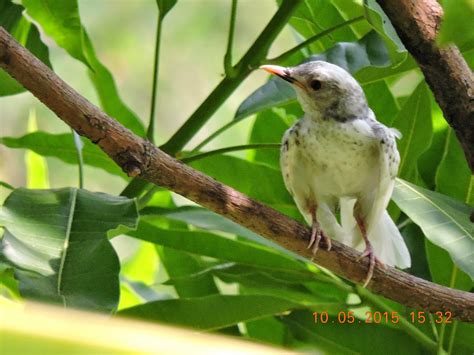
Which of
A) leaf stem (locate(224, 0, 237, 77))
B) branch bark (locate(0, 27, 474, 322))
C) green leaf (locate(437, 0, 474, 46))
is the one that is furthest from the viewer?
leaf stem (locate(224, 0, 237, 77))

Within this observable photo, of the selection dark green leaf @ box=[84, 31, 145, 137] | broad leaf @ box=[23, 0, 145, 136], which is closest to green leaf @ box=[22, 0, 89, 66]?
broad leaf @ box=[23, 0, 145, 136]

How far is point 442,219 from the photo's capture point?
1.31m

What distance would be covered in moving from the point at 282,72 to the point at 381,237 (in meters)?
0.43

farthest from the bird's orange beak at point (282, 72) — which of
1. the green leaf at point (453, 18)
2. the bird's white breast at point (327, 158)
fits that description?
the green leaf at point (453, 18)

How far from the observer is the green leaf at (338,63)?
1494 millimetres

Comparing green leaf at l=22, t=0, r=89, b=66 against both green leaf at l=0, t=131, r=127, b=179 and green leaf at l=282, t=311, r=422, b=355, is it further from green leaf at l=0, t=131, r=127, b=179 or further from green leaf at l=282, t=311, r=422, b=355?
green leaf at l=282, t=311, r=422, b=355

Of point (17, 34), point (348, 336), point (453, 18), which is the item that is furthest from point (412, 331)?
point (453, 18)

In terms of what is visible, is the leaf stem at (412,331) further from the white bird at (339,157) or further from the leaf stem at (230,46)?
the leaf stem at (230,46)

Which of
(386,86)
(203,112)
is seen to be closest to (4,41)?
(203,112)

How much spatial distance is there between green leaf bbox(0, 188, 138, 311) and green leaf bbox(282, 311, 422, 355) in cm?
51

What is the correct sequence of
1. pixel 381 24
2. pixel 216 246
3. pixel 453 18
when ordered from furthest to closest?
pixel 216 246, pixel 381 24, pixel 453 18

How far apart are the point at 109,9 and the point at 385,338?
151 inches

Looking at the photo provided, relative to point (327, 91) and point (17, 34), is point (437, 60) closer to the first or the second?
point (327, 91)

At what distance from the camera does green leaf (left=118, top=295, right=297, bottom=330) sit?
Answer: 136cm
